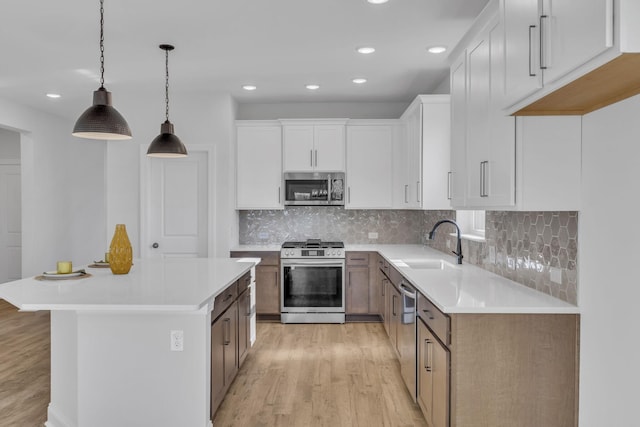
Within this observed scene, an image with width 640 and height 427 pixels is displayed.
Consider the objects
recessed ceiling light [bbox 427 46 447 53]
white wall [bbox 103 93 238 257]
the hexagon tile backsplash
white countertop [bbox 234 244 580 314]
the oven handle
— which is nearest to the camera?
white countertop [bbox 234 244 580 314]

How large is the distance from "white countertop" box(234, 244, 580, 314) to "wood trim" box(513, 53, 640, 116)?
0.89m

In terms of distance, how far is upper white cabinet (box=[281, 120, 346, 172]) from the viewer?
537 centimetres

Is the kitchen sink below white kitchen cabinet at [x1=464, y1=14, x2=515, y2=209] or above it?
below

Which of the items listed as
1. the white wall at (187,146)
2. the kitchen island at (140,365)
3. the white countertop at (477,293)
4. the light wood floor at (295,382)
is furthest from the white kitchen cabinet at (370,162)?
the kitchen island at (140,365)

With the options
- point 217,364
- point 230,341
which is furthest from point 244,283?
point 217,364

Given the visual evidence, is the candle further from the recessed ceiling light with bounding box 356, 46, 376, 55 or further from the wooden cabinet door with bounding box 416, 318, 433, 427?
the recessed ceiling light with bounding box 356, 46, 376, 55

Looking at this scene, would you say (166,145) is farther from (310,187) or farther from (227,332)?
(310,187)

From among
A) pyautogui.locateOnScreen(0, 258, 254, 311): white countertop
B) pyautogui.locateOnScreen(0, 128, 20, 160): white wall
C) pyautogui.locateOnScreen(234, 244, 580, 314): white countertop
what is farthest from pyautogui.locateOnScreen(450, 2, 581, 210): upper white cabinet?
pyautogui.locateOnScreen(0, 128, 20, 160): white wall

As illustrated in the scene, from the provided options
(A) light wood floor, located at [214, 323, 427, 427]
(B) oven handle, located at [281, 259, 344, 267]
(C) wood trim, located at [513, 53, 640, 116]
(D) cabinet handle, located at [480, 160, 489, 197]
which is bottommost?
(A) light wood floor, located at [214, 323, 427, 427]

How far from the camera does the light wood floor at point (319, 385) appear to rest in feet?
9.49

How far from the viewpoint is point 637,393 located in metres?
1.71

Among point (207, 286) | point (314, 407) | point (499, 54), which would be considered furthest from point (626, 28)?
point (314, 407)

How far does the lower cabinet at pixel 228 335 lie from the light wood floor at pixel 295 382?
0.18m

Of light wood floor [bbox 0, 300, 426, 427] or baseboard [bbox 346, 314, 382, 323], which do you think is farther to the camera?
baseboard [bbox 346, 314, 382, 323]
